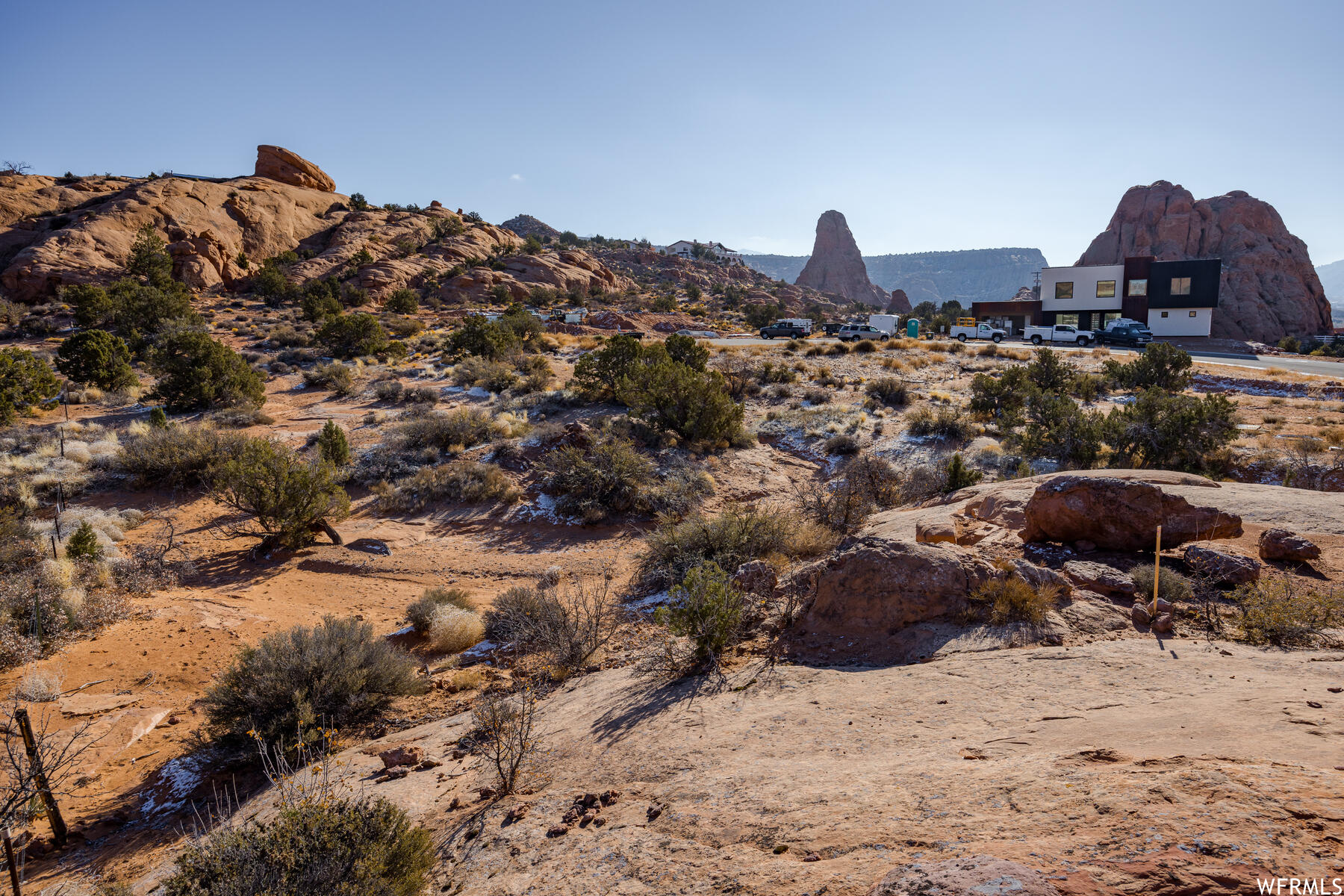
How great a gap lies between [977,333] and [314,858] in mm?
46736

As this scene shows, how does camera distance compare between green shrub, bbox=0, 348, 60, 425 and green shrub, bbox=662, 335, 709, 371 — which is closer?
green shrub, bbox=0, 348, 60, 425

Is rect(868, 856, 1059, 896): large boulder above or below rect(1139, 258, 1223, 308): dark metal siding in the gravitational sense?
below

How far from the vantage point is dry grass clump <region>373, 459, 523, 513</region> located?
40.6ft

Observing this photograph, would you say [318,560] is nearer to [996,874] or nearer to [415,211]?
[996,874]

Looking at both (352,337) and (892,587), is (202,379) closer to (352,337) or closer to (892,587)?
(352,337)

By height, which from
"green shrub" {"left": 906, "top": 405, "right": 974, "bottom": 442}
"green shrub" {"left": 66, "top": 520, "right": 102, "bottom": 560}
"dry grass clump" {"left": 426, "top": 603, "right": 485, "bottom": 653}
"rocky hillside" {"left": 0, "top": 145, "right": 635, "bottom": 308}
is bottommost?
"dry grass clump" {"left": 426, "top": 603, "right": 485, "bottom": 653}

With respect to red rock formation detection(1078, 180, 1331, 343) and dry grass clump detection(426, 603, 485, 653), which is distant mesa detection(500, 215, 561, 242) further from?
dry grass clump detection(426, 603, 485, 653)

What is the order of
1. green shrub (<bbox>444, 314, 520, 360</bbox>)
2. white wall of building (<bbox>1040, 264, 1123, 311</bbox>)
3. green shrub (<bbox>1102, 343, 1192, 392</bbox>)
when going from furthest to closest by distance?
white wall of building (<bbox>1040, 264, 1123, 311</bbox>) → green shrub (<bbox>444, 314, 520, 360</bbox>) → green shrub (<bbox>1102, 343, 1192, 392</bbox>)

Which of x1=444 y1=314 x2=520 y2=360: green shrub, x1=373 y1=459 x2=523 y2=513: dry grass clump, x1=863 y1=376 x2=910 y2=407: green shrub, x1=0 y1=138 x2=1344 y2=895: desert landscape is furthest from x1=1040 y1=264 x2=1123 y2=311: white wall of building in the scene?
x1=373 y1=459 x2=523 y2=513: dry grass clump

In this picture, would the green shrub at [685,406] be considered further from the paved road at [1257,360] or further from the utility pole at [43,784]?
the paved road at [1257,360]

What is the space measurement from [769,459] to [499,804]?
12.4 metres

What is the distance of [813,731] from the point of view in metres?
4.43

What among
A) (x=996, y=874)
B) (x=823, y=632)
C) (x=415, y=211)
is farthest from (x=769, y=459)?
(x=415, y=211)

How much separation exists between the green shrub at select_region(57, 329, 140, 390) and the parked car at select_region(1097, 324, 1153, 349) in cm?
4896
